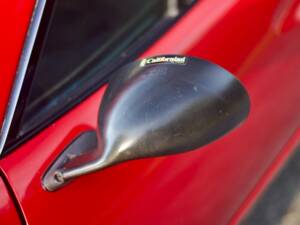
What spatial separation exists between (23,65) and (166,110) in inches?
13.6

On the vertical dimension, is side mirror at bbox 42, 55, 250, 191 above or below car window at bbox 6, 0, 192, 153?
below

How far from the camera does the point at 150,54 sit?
1560 millimetres

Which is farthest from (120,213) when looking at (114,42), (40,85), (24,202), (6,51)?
(114,42)

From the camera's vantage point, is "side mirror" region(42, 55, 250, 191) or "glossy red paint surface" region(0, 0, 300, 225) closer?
"side mirror" region(42, 55, 250, 191)

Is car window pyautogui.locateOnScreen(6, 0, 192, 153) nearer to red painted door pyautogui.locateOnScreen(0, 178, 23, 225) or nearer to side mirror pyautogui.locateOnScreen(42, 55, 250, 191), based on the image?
red painted door pyautogui.locateOnScreen(0, 178, 23, 225)

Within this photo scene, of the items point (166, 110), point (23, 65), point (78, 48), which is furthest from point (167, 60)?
point (78, 48)

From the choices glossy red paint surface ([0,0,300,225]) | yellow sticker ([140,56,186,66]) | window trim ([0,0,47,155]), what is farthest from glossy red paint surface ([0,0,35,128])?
yellow sticker ([140,56,186,66])

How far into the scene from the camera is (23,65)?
4.18ft

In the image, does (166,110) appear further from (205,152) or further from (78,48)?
(78,48)

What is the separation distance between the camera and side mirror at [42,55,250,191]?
1.16 meters

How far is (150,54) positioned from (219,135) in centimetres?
42

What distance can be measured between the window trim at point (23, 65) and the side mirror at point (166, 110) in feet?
0.66

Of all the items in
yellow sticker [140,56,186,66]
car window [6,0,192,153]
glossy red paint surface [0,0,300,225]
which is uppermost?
car window [6,0,192,153]

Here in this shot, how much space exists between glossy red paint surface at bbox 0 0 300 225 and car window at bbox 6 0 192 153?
8 cm
